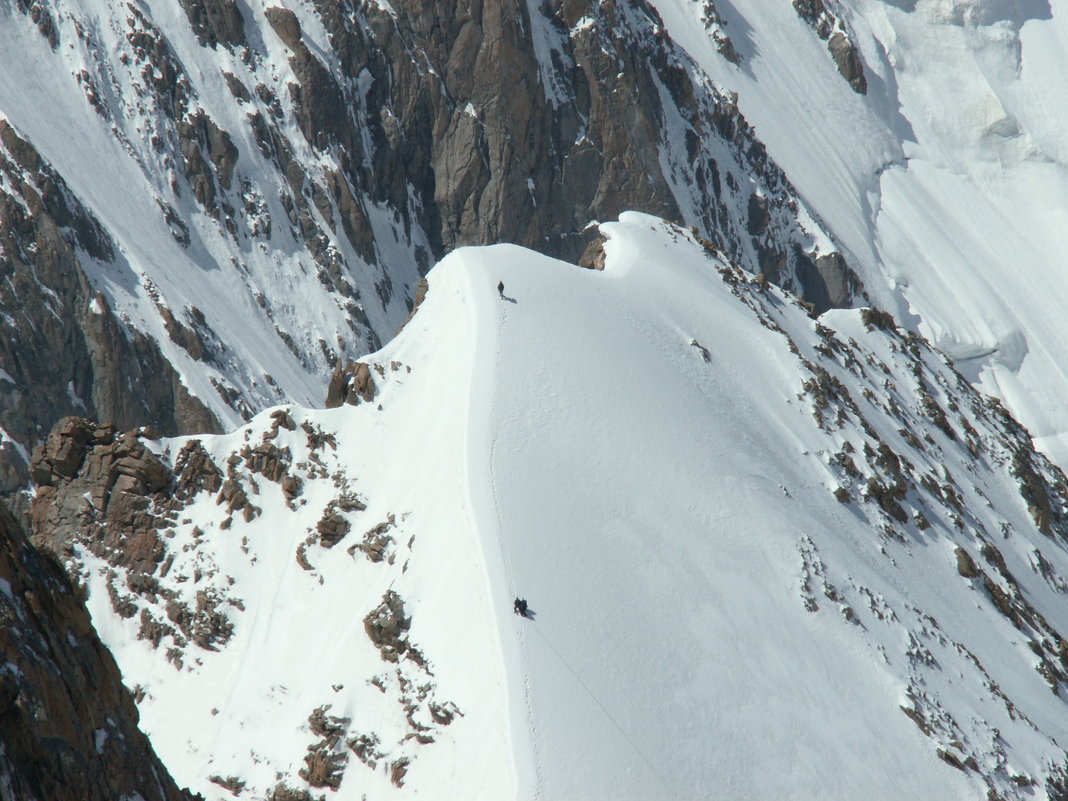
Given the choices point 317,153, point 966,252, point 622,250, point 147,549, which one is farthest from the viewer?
point 966,252

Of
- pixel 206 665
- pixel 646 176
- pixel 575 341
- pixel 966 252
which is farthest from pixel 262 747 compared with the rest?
pixel 966 252

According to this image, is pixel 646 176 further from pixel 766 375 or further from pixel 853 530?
pixel 853 530

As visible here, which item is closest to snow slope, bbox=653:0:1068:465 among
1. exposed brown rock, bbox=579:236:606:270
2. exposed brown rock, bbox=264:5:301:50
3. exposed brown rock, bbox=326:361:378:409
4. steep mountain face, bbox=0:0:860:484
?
steep mountain face, bbox=0:0:860:484

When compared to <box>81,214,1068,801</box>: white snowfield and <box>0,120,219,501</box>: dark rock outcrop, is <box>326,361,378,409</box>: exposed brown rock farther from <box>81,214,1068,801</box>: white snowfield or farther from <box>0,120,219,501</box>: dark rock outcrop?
<box>0,120,219,501</box>: dark rock outcrop

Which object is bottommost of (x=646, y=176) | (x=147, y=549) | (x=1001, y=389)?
(x=1001, y=389)

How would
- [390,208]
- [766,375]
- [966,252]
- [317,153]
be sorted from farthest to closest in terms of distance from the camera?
[966,252]
[390,208]
[317,153]
[766,375]

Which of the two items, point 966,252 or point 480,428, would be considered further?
point 966,252

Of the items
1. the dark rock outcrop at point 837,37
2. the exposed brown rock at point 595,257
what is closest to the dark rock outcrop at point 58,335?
the exposed brown rock at point 595,257

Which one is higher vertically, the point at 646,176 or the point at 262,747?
the point at 646,176
